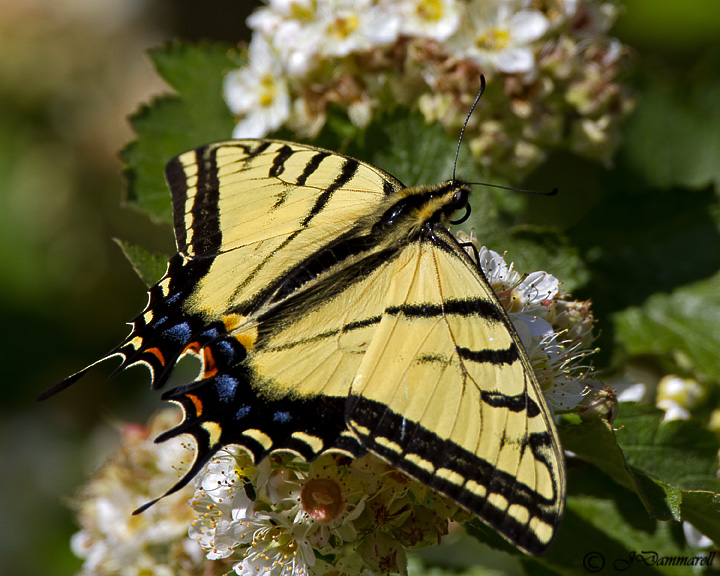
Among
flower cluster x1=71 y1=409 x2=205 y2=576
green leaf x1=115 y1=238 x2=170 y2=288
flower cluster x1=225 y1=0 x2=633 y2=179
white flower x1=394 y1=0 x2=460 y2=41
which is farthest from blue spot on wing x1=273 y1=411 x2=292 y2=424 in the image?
Result: white flower x1=394 y1=0 x2=460 y2=41

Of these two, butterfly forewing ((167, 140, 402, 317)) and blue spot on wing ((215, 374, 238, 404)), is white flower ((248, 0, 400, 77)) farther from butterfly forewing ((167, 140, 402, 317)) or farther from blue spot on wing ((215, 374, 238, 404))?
blue spot on wing ((215, 374, 238, 404))

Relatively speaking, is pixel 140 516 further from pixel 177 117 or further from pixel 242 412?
pixel 177 117

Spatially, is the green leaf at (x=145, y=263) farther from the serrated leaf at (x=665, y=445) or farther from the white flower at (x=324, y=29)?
the serrated leaf at (x=665, y=445)

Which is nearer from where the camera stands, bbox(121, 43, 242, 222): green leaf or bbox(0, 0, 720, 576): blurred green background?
bbox(121, 43, 242, 222): green leaf

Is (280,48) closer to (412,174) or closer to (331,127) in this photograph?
(331,127)

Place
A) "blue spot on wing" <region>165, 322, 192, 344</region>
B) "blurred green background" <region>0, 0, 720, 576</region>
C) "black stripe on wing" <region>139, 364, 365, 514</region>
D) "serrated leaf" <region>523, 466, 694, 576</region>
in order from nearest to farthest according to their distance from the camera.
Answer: "black stripe on wing" <region>139, 364, 365, 514</region>
"blue spot on wing" <region>165, 322, 192, 344</region>
"serrated leaf" <region>523, 466, 694, 576</region>
"blurred green background" <region>0, 0, 720, 576</region>

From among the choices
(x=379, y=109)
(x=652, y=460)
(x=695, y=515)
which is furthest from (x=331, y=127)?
(x=695, y=515)

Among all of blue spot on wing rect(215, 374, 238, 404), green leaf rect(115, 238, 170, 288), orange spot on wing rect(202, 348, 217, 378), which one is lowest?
blue spot on wing rect(215, 374, 238, 404)

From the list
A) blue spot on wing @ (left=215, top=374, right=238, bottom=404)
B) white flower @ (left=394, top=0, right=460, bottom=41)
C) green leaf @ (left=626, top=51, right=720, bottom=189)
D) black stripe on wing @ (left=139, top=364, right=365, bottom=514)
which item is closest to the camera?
black stripe on wing @ (left=139, top=364, right=365, bottom=514)
